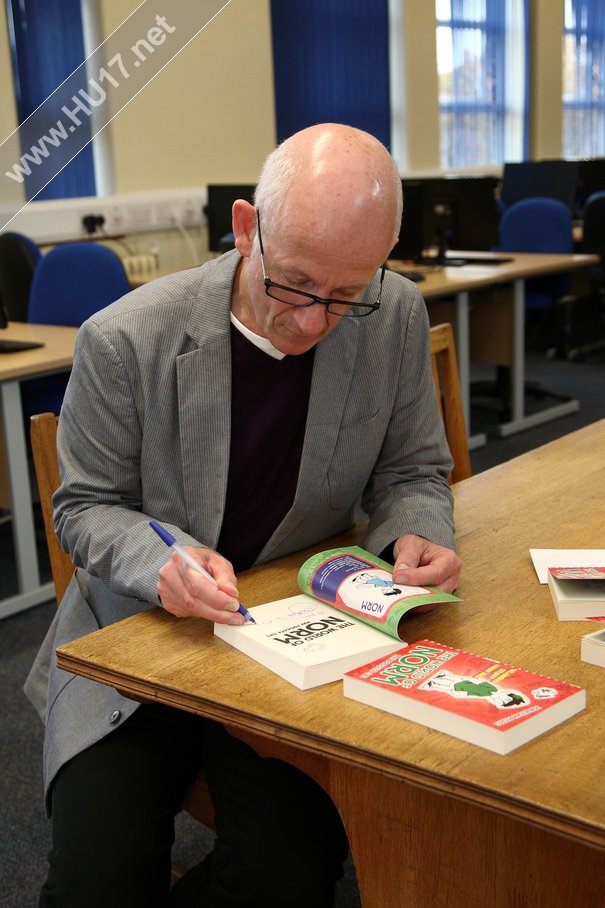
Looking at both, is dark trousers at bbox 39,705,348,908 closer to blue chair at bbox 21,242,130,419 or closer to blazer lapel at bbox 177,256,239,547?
blazer lapel at bbox 177,256,239,547

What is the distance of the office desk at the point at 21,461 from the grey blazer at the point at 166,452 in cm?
168

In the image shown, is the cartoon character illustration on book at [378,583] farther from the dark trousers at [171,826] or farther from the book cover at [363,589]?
the dark trousers at [171,826]

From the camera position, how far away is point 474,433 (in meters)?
4.99

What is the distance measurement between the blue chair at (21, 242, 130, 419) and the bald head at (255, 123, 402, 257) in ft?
7.84

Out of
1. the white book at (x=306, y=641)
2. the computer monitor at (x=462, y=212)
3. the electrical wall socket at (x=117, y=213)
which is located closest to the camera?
the white book at (x=306, y=641)

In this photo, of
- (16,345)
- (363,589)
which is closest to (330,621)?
(363,589)

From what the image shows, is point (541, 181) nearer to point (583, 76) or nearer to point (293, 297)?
point (583, 76)

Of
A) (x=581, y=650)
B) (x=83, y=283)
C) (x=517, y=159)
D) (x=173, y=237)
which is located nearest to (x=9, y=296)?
(x=83, y=283)

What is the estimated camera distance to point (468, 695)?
96 centimetres

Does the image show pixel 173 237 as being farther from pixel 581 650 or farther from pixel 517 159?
pixel 581 650

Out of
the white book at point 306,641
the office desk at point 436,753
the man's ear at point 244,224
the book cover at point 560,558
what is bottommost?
the office desk at point 436,753

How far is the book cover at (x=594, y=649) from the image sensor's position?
1071mm

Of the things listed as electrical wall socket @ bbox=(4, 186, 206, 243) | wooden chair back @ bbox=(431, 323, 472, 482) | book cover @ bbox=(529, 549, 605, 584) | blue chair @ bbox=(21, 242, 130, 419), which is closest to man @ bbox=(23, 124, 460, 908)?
book cover @ bbox=(529, 549, 605, 584)

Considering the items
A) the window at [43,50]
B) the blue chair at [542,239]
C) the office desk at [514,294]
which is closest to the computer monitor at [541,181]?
the blue chair at [542,239]
